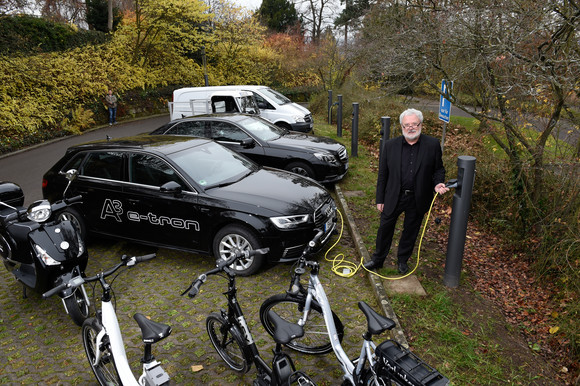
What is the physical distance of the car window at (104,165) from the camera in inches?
227

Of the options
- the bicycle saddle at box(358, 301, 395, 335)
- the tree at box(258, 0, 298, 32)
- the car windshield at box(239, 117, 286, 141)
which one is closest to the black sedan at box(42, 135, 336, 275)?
the car windshield at box(239, 117, 286, 141)

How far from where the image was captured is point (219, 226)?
5176 mm

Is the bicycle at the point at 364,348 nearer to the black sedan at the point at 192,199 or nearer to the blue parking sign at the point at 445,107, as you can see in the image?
the black sedan at the point at 192,199

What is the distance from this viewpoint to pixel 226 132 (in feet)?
27.9

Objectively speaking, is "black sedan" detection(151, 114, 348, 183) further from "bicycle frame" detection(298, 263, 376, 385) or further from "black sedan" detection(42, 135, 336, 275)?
"bicycle frame" detection(298, 263, 376, 385)

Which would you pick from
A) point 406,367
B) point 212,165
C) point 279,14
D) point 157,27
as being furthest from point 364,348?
point 279,14

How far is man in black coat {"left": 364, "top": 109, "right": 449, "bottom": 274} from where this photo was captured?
4.45 meters

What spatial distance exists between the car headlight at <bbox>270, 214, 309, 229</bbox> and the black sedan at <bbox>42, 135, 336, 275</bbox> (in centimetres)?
1

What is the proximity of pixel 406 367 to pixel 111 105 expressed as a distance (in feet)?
65.4

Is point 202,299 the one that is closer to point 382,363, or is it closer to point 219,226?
point 219,226

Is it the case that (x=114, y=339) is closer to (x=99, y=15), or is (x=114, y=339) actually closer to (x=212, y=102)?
(x=212, y=102)

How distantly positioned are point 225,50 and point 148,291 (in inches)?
1085

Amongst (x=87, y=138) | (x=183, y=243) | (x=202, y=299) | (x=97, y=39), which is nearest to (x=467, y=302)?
(x=202, y=299)

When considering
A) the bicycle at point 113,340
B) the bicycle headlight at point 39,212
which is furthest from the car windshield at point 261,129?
the bicycle at point 113,340
